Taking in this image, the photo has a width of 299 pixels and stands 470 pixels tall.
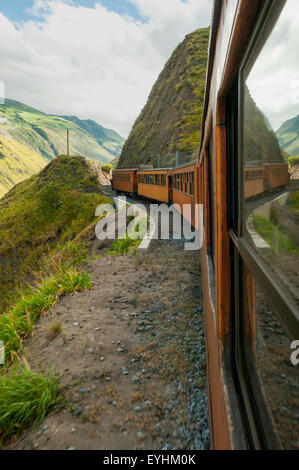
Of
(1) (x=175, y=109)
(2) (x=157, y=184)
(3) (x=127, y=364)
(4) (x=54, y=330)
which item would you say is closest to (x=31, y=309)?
(4) (x=54, y=330)

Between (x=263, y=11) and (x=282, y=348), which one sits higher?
(x=263, y=11)

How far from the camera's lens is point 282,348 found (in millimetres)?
800

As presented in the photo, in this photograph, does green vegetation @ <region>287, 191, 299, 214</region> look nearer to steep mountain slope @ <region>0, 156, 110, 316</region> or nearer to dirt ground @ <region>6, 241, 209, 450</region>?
dirt ground @ <region>6, 241, 209, 450</region>

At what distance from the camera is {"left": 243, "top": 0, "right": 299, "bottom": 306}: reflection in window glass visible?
621 mm

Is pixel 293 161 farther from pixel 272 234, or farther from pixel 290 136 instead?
pixel 272 234

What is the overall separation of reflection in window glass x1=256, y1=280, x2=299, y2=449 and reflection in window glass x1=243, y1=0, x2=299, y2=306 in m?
0.19

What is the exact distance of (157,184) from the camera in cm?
1628

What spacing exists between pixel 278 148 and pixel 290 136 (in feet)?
0.29

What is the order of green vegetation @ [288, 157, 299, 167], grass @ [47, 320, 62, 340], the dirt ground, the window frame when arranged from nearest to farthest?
green vegetation @ [288, 157, 299, 167]
the window frame
the dirt ground
grass @ [47, 320, 62, 340]

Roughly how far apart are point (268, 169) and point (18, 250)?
23.8 metres

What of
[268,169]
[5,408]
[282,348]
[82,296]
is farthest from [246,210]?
[82,296]

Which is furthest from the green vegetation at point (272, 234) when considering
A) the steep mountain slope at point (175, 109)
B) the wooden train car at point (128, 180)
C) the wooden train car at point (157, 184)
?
the steep mountain slope at point (175, 109)

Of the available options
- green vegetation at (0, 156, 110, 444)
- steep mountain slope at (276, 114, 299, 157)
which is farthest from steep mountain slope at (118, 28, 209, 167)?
steep mountain slope at (276, 114, 299, 157)
